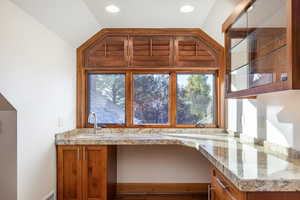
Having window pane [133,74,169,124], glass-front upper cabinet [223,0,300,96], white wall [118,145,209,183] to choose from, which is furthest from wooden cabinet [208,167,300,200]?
window pane [133,74,169,124]

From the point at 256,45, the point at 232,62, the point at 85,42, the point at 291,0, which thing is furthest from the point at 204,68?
the point at 291,0

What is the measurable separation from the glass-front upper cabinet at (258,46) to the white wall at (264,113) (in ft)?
1.18

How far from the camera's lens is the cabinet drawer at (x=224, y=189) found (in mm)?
1278

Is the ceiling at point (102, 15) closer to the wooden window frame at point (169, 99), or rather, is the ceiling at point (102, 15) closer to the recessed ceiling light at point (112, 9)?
the recessed ceiling light at point (112, 9)

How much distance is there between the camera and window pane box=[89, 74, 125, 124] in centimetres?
330

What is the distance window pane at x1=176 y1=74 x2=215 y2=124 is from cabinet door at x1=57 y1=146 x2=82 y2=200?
4.96 ft

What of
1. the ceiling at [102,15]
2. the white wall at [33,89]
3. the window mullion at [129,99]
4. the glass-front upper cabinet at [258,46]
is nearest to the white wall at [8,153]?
the white wall at [33,89]

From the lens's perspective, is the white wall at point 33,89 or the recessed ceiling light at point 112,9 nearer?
the white wall at point 33,89

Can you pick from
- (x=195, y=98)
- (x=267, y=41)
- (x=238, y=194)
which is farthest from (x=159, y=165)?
(x=267, y=41)

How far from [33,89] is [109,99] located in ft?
4.21

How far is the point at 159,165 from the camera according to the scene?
328 centimetres

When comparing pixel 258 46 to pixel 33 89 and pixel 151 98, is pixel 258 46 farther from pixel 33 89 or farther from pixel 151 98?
pixel 33 89

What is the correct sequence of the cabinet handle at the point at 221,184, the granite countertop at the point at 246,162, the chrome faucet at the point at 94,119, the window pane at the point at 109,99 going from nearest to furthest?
the granite countertop at the point at 246,162 → the cabinet handle at the point at 221,184 → the chrome faucet at the point at 94,119 → the window pane at the point at 109,99

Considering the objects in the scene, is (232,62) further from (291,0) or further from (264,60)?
(291,0)
